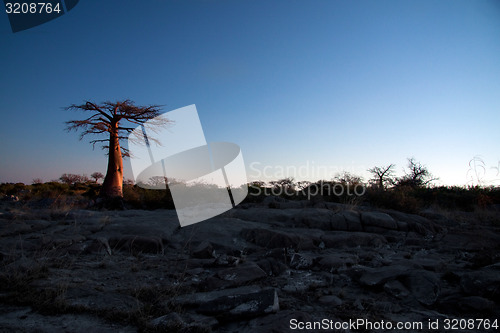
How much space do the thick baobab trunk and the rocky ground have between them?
26.0 feet

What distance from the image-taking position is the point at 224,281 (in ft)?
10.6

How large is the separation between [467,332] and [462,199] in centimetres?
1683

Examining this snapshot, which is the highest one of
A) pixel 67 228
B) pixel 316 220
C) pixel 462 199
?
pixel 67 228

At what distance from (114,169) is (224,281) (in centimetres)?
1297

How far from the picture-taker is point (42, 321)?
7.36 ft

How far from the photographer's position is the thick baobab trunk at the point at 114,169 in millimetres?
13805

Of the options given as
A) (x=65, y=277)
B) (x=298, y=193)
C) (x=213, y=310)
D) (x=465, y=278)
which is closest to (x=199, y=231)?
(x=65, y=277)

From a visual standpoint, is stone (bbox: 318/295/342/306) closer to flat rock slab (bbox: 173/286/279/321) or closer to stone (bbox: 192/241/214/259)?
flat rock slab (bbox: 173/286/279/321)

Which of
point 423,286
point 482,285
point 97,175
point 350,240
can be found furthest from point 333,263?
point 97,175

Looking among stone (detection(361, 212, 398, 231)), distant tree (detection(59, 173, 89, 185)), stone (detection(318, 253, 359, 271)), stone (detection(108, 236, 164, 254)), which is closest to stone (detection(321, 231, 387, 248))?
stone (detection(361, 212, 398, 231))

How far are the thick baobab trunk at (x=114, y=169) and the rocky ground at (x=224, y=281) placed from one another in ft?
26.0

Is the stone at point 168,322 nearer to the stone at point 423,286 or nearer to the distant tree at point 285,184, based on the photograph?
the stone at point 423,286

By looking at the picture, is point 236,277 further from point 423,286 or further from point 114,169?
point 114,169

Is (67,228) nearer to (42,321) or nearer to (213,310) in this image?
(42,321)
